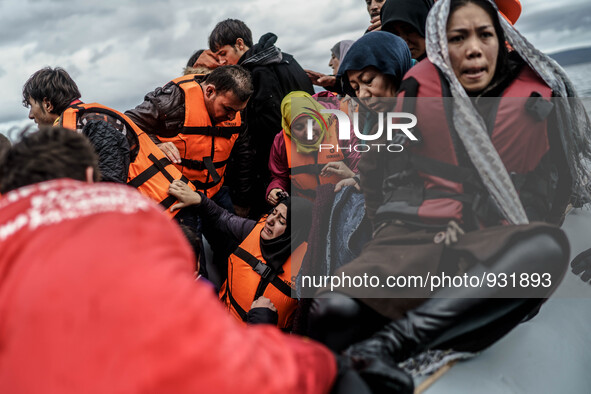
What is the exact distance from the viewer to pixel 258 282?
9.10 feet

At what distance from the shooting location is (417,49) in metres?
2.63

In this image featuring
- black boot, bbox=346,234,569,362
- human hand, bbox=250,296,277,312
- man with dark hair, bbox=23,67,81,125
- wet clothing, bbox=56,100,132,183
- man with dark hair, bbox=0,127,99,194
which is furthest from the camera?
man with dark hair, bbox=23,67,81,125

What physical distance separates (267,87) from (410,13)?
3.90ft

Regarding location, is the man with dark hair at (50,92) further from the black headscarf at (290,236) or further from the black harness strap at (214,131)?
the black headscarf at (290,236)

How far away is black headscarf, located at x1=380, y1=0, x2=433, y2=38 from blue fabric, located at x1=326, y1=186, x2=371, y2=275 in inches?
35.6

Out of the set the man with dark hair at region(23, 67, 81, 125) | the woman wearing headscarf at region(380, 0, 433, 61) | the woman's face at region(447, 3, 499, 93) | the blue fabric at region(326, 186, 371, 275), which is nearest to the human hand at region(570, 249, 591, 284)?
the blue fabric at region(326, 186, 371, 275)

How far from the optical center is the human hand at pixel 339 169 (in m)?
2.84

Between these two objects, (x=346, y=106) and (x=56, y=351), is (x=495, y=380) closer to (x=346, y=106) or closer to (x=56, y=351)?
(x=56, y=351)

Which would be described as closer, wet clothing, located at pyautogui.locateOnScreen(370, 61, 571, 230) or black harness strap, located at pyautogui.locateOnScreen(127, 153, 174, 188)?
wet clothing, located at pyautogui.locateOnScreen(370, 61, 571, 230)

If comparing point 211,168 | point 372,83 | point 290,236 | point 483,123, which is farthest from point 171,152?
point 483,123

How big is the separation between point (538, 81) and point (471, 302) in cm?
84

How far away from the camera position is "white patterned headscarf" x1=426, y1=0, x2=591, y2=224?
169 centimetres

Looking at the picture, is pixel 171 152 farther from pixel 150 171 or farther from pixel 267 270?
pixel 267 270

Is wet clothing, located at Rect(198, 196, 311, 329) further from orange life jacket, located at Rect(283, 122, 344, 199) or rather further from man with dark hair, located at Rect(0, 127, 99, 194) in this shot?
man with dark hair, located at Rect(0, 127, 99, 194)
